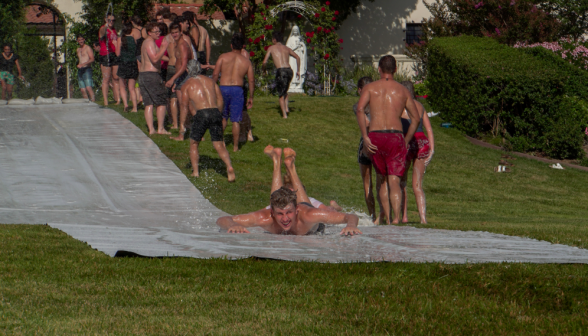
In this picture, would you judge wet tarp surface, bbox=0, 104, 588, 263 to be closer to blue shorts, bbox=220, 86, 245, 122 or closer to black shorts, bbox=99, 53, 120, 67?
black shorts, bbox=99, 53, 120, 67

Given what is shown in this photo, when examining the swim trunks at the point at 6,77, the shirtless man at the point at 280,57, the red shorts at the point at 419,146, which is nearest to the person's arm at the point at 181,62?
the shirtless man at the point at 280,57

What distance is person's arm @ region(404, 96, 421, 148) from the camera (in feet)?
29.0

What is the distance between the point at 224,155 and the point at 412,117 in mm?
3927

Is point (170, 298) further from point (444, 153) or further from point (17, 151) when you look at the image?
point (444, 153)

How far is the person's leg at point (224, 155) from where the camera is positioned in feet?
38.1

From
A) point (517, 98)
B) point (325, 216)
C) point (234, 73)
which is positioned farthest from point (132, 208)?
point (517, 98)

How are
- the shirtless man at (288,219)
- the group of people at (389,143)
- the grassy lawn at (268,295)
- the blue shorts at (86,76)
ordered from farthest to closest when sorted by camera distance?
the blue shorts at (86,76), the group of people at (389,143), the shirtless man at (288,219), the grassy lawn at (268,295)

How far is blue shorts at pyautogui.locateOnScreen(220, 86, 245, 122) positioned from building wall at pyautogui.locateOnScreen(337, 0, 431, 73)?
1794cm

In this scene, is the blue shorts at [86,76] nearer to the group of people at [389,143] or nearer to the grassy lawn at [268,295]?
the group of people at [389,143]

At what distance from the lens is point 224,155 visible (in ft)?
38.5

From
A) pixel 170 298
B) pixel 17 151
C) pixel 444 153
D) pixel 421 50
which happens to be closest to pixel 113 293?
pixel 170 298

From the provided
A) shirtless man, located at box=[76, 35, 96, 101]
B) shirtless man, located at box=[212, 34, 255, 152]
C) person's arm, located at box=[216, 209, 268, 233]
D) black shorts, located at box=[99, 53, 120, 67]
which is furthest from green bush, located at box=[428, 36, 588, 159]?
person's arm, located at box=[216, 209, 268, 233]

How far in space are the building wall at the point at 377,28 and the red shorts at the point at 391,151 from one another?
873 inches

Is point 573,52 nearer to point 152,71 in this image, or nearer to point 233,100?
point 233,100
